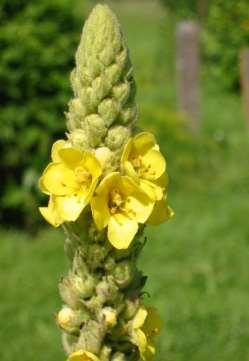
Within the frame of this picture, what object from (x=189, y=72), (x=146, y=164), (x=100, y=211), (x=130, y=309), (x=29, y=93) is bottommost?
(x=130, y=309)

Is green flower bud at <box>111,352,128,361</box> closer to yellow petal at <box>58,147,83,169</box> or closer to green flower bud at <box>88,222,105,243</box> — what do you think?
green flower bud at <box>88,222,105,243</box>

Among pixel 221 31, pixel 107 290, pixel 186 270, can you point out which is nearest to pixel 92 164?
pixel 107 290

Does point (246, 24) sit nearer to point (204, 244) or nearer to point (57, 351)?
point (204, 244)

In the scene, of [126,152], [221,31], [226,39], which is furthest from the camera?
[226,39]

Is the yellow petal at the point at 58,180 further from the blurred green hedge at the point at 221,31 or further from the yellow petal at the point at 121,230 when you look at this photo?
the blurred green hedge at the point at 221,31

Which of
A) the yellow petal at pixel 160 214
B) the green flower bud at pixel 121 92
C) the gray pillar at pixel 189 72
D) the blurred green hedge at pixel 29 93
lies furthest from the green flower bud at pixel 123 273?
the gray pillar at pixel 189 72

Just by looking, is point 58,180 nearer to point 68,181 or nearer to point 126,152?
point 68,181
